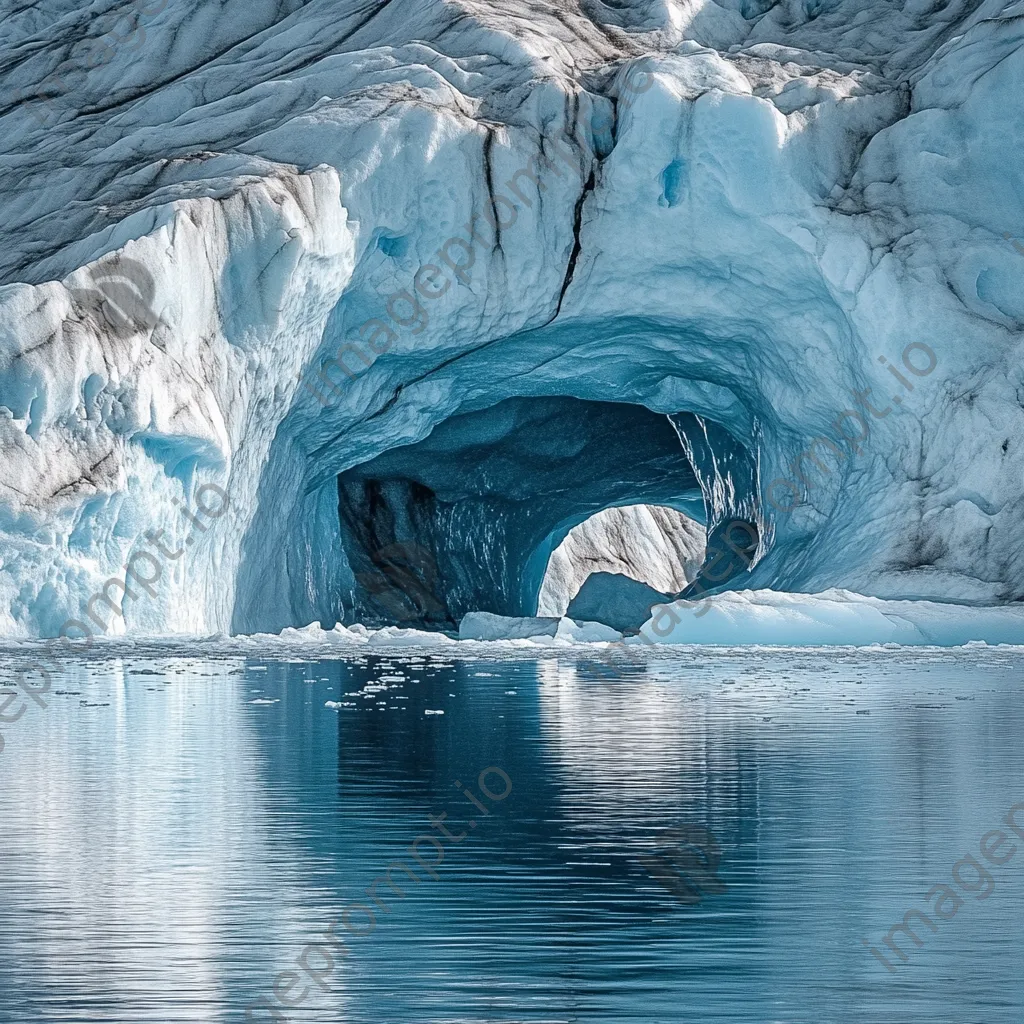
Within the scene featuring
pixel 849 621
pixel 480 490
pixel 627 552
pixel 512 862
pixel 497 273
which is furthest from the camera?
pixel 627 552

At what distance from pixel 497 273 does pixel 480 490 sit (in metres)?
7.64

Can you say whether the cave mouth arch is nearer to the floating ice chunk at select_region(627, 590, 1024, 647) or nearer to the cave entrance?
the cave entrance

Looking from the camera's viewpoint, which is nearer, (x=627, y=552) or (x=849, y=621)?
(x=849, y=621)

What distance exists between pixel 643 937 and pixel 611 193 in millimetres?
14799

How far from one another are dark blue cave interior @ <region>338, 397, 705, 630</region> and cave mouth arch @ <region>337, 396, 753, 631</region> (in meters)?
0.02

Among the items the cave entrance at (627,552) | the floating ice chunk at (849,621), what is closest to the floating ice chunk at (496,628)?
the floating ice chunk at (849,621)

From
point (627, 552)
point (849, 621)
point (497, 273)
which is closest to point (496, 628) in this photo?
point (497, 273)

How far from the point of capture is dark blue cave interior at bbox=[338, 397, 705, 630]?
76.4 ft

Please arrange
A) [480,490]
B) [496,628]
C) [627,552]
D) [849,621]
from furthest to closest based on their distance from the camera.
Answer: [627,552]
[480,490]
[496,628]
[849,621]

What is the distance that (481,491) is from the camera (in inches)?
995

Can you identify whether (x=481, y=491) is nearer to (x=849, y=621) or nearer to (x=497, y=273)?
(x=497, y=273)

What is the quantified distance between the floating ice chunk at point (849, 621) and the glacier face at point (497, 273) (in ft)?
2.48

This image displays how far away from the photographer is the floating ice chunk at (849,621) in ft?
49.1

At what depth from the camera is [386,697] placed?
10352 millimetres
